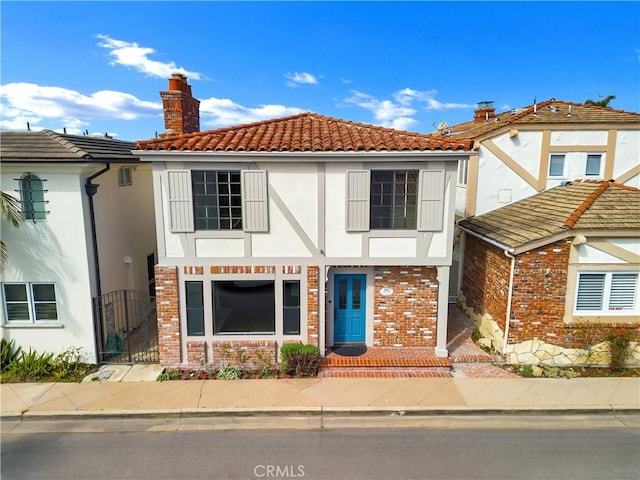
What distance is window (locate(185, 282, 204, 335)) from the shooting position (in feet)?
32.8

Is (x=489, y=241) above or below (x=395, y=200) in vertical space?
below

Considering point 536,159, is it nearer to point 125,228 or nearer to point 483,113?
point 483,113

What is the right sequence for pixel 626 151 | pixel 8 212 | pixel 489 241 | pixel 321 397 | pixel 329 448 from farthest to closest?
pixel 626 151, pixel 489 241, pixel 8 212, pixel 321 397, pixel 329 448

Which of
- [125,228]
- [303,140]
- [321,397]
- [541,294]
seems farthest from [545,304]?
[125,228]

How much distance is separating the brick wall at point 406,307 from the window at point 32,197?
868 cm

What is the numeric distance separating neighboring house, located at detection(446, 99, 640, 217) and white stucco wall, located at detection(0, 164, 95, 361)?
1254 centimetres

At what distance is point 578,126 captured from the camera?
534 inches

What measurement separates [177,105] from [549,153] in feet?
40.7

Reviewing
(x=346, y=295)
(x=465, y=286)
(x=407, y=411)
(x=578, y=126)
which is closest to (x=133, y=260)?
(x=346, y=295)

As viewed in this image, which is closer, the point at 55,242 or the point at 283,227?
the point at 283,227

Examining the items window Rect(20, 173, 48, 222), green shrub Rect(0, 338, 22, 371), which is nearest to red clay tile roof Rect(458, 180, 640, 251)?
window Rect(20, 173, 48, 222)

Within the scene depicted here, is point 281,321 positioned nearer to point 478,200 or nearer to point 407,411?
point 407,411

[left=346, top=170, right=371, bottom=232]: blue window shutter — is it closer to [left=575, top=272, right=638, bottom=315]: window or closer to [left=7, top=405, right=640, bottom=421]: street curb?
[left=7, top=405, right=640, bottom=421]: street curb

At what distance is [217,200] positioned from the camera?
9695mm
